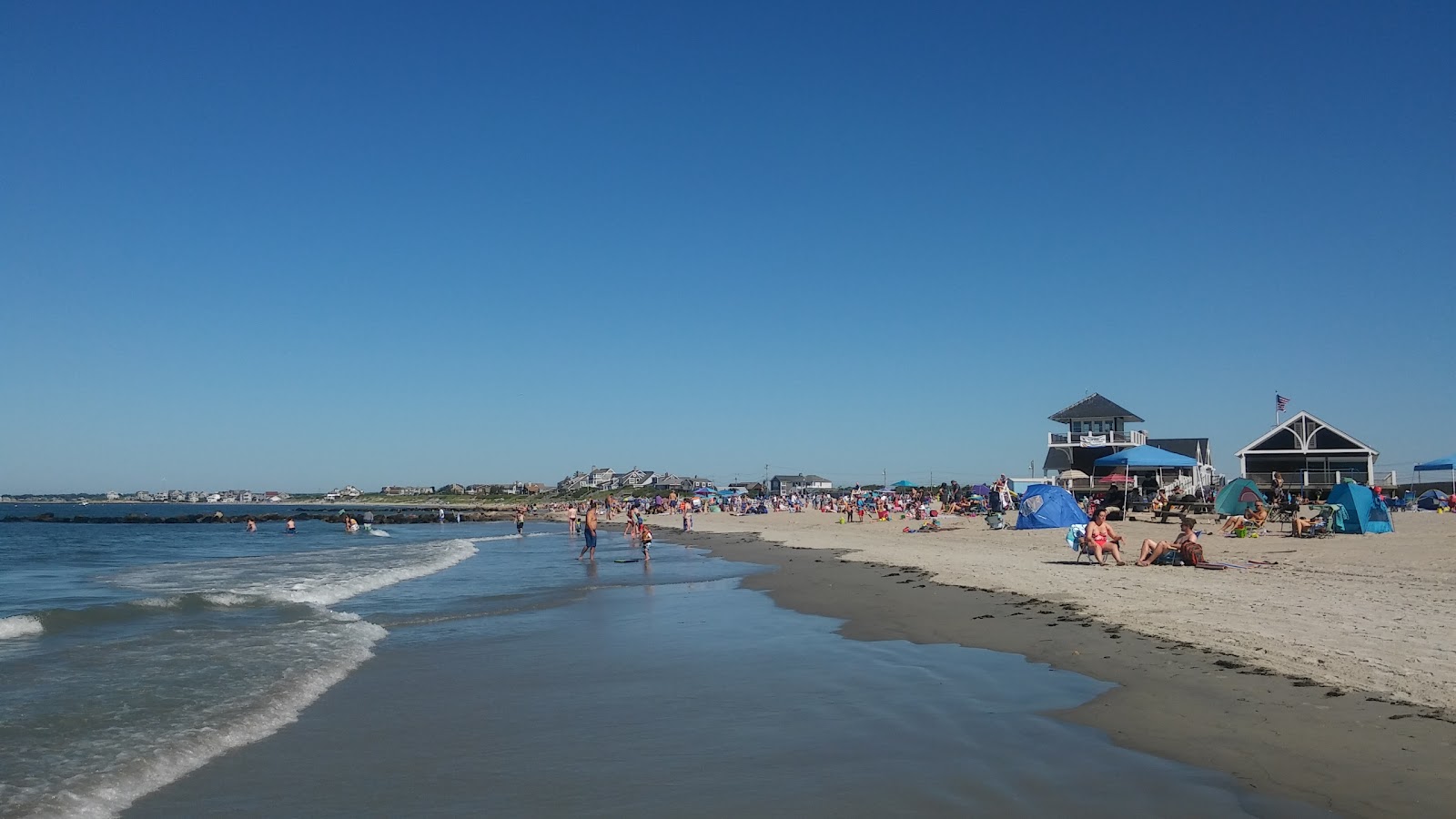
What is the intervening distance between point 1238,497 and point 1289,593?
15.3 m

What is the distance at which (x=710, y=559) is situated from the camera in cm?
2627

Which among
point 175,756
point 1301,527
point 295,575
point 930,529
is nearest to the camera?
point 175,756

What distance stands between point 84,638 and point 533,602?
662cm

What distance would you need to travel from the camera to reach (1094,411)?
164 ft

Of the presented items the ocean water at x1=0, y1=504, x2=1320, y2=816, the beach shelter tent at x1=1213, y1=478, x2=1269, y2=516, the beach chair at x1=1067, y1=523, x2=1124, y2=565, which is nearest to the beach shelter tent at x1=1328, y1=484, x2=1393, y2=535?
the beach shelter tent at x1=1213, y1=478, x2=1269, y2=516

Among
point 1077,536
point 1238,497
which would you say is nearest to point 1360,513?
point 1238,497

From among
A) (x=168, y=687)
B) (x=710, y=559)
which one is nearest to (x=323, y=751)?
(x=168, y=687)

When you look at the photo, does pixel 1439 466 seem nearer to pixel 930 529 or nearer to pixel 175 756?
pixel 930 529

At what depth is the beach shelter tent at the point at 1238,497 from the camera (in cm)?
2494

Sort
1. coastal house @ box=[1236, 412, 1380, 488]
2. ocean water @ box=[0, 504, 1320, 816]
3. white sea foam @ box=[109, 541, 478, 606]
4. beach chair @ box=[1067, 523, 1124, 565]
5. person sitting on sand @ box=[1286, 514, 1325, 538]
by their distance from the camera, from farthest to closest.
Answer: coastal house @ box=[1236, 412, 1380, 488] < person sitting on sand @ box=[1286, 514, 1325, 538] < white sea foam @ box=[109, 541, 478, 606] < beach chair @ box=[1067, 523, 1124, 565] < ocean water @ box=[0, 504, 1320, 816]

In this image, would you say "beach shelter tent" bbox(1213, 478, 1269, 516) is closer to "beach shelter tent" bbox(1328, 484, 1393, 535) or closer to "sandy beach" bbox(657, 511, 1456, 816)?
"beach shelter tent" bbox(1328, 484, 1393, 535)

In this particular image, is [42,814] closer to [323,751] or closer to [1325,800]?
[323,751]

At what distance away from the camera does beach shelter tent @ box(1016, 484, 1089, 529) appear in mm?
25783

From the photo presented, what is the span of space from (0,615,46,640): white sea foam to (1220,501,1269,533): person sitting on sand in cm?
2389
